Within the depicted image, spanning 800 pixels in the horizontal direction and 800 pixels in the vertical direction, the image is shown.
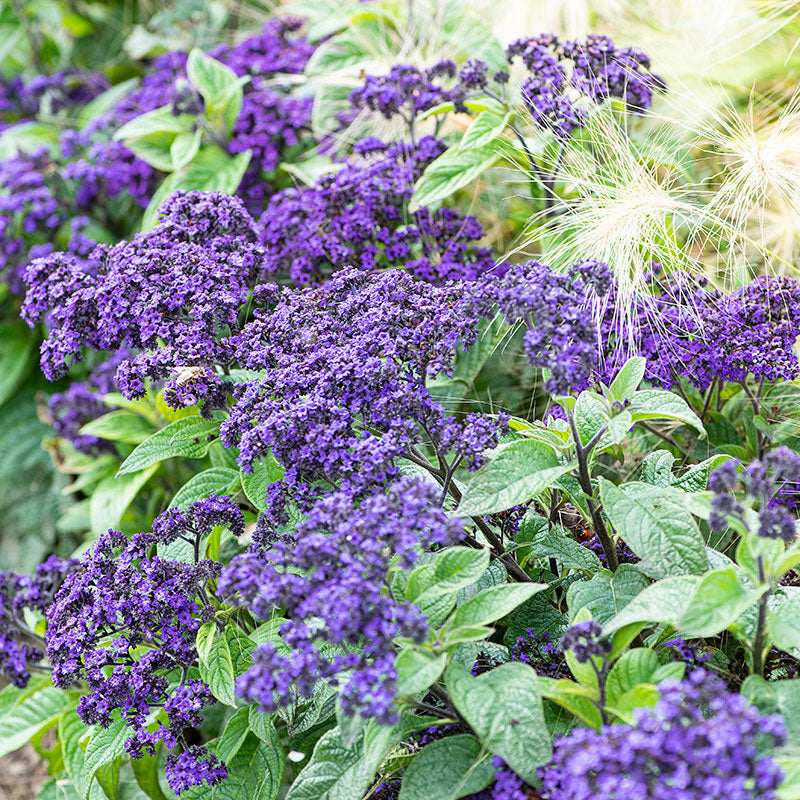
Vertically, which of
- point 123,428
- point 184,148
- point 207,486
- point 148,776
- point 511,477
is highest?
point 184,148

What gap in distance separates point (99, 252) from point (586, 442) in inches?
43.6

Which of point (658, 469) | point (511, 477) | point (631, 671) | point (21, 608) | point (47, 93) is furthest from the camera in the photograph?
point (47, 93)

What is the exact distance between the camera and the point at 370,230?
6.61 feet

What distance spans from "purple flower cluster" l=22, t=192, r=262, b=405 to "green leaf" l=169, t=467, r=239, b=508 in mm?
210

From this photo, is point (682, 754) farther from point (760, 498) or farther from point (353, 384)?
point (353, 384)

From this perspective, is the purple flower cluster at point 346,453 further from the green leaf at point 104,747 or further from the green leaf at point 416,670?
the green leaf at point 104,747

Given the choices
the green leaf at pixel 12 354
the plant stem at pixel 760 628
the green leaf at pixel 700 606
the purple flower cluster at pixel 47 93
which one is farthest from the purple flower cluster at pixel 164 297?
the purple flower cluster at pixel 47 93

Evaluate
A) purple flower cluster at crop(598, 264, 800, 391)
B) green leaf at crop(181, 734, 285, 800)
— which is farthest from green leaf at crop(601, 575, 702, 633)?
green leaf at crop(181, 734, 285, 800)

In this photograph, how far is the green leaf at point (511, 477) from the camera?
1.25 metres

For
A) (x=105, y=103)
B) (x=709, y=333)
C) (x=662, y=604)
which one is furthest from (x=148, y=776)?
(x=105, y=103)

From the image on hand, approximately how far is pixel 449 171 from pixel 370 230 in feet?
0.75

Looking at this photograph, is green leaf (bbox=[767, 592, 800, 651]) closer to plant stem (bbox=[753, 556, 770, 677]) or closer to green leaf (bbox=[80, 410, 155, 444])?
plant stem (bbox=[753, 556, 770, 677])

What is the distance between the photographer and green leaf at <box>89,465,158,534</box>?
2184mm

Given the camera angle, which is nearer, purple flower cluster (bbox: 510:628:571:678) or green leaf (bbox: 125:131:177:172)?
purple flower cluster (bbox: 510:628:571:678)
